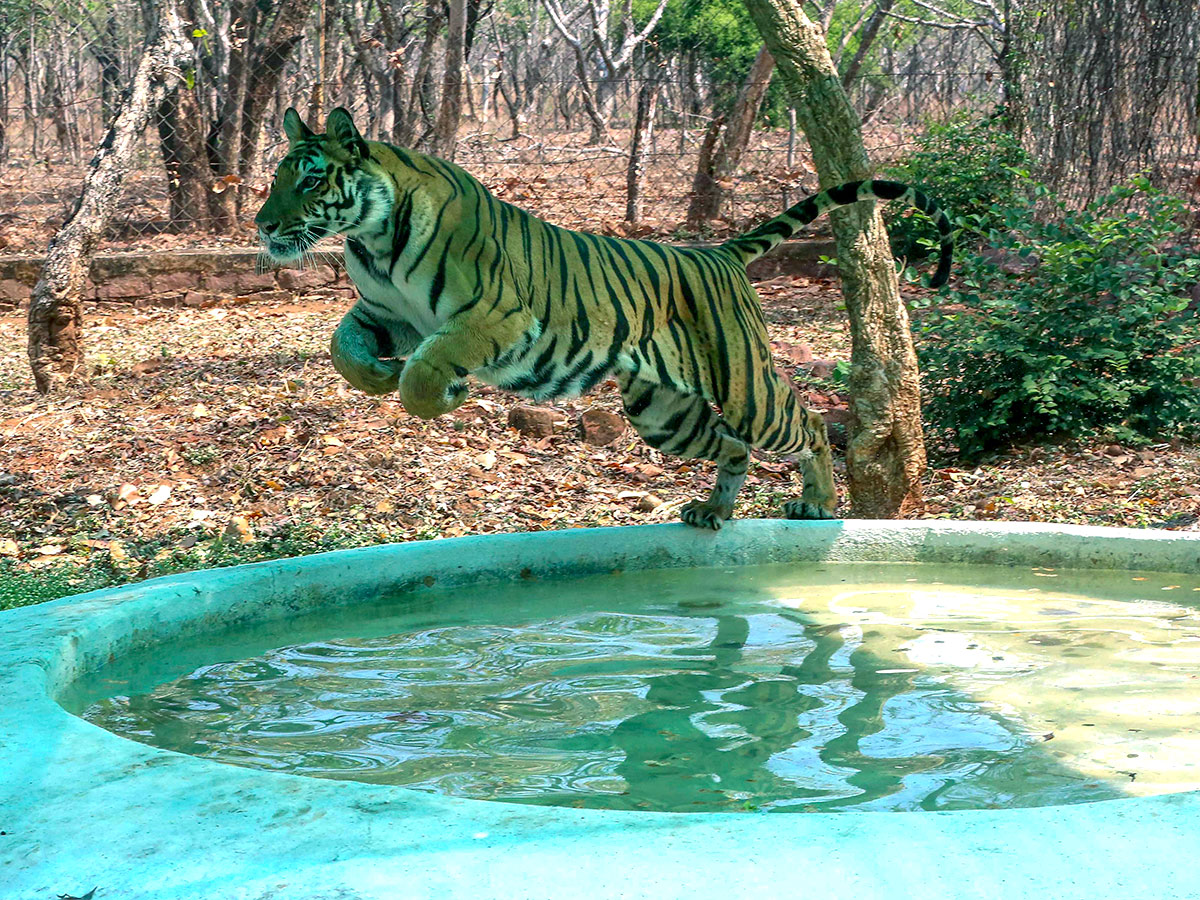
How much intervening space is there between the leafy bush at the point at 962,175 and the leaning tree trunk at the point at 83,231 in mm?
6050

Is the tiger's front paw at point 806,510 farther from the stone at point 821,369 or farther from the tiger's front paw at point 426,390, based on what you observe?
the stone at point 821,369

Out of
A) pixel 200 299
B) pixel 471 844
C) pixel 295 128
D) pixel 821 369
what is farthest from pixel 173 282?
pixel 471 844

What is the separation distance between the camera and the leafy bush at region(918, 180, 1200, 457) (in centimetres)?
689

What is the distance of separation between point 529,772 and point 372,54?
49.4 feet

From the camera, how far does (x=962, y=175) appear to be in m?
11.6

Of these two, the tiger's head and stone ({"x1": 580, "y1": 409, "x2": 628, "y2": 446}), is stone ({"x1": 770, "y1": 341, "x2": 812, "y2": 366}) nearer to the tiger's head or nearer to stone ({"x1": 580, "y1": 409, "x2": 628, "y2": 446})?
stone ({"x1": 580, "y1": 409, "x2": 628, "y2": 446})

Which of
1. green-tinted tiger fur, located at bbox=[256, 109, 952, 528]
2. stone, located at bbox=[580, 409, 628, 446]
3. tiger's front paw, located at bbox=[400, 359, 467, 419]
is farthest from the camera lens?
stone, located at bbox=[580, 409, 628, 446]

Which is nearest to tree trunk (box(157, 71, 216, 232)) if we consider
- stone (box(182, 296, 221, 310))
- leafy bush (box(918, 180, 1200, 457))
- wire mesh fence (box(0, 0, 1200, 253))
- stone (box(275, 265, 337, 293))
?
wire mesh fence (box(0, 0, 1200, 253))

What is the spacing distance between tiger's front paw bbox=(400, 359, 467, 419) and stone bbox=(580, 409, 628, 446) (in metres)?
3.69

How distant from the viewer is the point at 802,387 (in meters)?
8.34

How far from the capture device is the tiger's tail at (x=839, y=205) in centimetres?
497

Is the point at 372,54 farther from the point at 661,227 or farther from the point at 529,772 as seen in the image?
the point at 529,772

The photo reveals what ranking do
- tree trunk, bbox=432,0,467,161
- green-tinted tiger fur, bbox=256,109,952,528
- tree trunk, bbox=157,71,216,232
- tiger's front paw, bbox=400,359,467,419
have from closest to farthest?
tiger's front paw, bbox=400,359,467,419, green-tinted tiger fur, bbox=256,109,952,528, tree trunk, bbox=432,0,467,161, tree trunk, bbox=157,71,216,232

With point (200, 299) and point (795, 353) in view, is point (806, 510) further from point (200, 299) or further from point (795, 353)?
point (200, 299)
